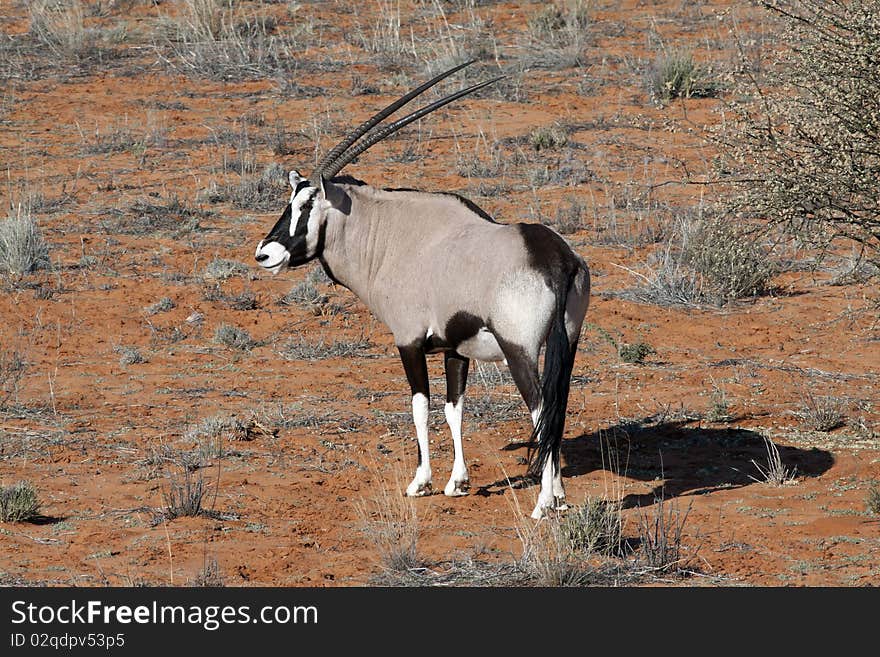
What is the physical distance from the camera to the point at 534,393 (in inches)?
283

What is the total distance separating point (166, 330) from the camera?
492 inches

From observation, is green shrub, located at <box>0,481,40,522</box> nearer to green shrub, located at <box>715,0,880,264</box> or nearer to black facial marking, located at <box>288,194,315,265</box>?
black facial marking, located at <box>288,194,315,265</box>

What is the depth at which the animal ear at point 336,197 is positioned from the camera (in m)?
8.34

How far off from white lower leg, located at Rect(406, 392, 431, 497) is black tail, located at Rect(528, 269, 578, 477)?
100 cm

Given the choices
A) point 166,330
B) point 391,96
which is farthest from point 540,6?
point 166,330

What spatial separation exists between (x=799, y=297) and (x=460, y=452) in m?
6.41

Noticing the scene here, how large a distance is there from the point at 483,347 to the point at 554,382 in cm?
54

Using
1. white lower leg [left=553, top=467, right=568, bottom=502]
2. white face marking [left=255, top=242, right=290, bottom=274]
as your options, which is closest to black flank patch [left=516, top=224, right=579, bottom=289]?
white lower leg [left=553, top=467, right=568, bottom=502]

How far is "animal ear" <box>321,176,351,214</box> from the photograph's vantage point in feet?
27.3

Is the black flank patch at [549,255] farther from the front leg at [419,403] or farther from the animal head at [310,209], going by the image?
the animal head at [310,209]

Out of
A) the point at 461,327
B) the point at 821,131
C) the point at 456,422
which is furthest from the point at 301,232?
the point at 821,131

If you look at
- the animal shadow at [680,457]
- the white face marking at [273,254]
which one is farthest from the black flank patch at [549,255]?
the white face marking at [273,254]

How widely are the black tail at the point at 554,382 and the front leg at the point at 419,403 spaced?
3.14ft

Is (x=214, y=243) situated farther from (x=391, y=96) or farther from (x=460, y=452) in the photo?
(x=460, y=452)
